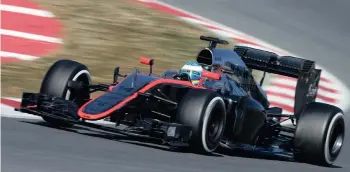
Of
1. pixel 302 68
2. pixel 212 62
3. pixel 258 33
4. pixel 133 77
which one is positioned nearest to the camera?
pixel 133 77

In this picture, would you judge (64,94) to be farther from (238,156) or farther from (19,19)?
(19,19)

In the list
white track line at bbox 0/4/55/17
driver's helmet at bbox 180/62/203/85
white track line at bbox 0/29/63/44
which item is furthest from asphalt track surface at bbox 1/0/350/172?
white track line at bbox 0/4/55/17

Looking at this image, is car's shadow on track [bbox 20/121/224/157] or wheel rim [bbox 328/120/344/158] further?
wheel rim [bbox 328/120/344/158]

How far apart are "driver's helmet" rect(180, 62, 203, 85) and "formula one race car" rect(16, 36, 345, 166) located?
139 millimetres

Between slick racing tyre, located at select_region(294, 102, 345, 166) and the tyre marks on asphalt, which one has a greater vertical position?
the tyre marks on asphalt

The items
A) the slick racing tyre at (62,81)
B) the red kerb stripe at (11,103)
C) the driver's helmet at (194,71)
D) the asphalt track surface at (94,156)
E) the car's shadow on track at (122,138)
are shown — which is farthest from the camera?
the red kerb stripe at (11,103)

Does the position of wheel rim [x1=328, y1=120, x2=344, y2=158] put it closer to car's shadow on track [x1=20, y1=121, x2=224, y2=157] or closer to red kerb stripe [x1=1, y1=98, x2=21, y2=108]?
car's shadow on track [x1=20, y1=121, x2=224, y2=157]

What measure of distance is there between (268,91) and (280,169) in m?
Answer: 6.64

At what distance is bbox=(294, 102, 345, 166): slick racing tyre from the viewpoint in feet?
34.3

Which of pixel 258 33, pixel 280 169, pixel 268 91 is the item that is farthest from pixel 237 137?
pixel 258 33

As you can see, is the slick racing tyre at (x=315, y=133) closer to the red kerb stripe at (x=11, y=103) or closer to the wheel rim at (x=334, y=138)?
the wheel rim at (x=334, y=138)

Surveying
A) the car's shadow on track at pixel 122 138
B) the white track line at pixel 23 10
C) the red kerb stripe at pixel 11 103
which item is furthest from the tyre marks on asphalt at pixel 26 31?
the car's shadow on track at pixel 122 138

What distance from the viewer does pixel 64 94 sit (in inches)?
411

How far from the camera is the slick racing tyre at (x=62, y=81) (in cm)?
1042
